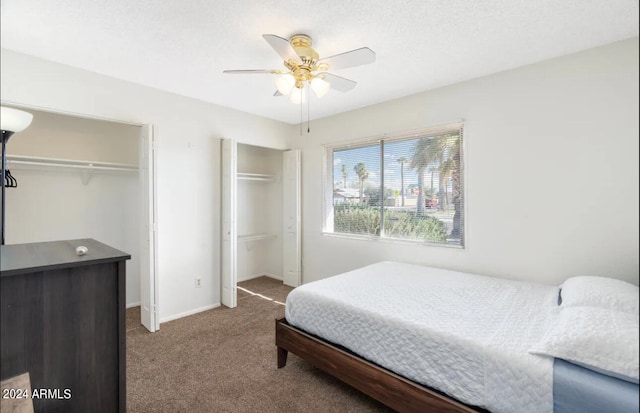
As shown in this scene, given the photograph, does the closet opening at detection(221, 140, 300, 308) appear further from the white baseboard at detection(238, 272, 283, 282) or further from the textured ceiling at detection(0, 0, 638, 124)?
the textured ceiling at detection(0, 0, 638, 124)

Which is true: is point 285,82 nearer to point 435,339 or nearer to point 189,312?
point 435,339

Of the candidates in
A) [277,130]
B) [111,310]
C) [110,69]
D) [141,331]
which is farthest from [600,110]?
[277,130]

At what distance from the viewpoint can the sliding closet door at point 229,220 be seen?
340cm

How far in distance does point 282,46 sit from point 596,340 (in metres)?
1.95

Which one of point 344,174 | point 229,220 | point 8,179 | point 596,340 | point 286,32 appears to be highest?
point 286,32

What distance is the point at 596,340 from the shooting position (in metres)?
0.85

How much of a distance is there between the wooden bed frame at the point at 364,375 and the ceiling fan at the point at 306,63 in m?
1.76

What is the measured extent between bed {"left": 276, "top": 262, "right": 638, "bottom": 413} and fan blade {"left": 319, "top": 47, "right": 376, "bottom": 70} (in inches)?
61.0

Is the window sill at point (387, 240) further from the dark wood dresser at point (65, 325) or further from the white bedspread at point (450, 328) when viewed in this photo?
the dark wood dresser at point (65, 325)

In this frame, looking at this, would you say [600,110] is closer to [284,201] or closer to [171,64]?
[171,64]

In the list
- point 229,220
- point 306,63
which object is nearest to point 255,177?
point 229,220

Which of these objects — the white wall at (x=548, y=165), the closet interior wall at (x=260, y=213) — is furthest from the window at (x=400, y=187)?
the closet interior wall at (x=260, y=213)

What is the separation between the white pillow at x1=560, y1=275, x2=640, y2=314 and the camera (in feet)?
1.73

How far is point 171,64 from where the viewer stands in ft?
7.89
